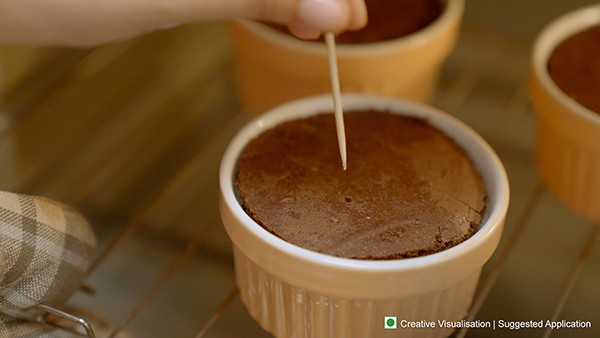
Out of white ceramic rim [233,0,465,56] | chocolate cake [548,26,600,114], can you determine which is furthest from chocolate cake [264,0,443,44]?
chocolate cake [548,26,600,114]

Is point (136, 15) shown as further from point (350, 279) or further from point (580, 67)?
point (580, 67)

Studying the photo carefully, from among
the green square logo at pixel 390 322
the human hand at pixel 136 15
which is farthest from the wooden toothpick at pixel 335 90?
the green square logo at pixel 390 322

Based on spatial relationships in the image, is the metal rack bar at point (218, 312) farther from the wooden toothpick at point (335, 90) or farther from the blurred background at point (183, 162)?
the wooden toothpick at point (335, 90)

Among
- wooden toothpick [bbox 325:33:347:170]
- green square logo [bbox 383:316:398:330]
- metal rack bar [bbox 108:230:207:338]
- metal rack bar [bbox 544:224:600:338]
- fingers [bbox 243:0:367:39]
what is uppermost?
fingers [bbox 243:0:367:39]

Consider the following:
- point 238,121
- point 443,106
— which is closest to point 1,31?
point 238,121

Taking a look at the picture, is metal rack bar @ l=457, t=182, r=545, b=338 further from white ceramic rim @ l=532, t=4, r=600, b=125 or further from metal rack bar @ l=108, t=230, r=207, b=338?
metal rack bar @ l=108, t=230, r=207, b=338

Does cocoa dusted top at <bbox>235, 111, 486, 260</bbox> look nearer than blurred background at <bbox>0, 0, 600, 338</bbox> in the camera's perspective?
Yes
